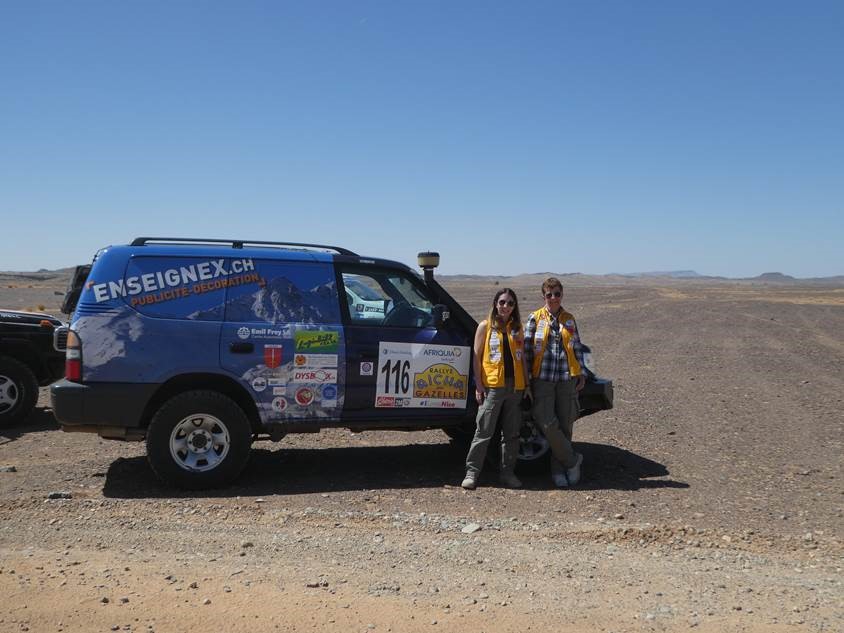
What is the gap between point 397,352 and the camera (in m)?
6.65

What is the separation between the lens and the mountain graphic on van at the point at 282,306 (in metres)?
6.40

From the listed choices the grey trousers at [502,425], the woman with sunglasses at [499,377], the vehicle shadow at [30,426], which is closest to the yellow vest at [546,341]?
the woman with sunglasses at [499,377]

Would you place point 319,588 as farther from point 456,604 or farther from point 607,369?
point 607,369

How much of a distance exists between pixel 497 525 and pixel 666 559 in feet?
3.96

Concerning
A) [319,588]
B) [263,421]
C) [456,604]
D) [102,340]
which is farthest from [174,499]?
[456,604]

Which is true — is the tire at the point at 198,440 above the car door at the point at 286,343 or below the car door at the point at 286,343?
below

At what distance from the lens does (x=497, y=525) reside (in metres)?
5.51

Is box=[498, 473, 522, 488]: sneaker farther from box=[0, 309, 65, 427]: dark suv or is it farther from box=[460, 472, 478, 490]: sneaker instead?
box=[0, 309, 65, 427]: dark suv

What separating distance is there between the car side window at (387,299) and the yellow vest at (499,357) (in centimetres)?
64

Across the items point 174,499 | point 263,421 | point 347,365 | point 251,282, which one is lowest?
point 174,499

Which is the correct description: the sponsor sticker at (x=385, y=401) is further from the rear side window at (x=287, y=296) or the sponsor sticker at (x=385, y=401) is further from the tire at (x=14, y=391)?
the tire at (x=14, y=391)

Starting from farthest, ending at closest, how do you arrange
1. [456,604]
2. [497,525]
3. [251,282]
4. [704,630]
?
[251,282] < [497,525] < [456,604] < [704,630]

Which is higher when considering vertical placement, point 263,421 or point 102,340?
point 102,340

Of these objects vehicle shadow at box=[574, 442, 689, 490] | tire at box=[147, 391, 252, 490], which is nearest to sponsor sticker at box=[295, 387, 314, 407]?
tire at box=[147, 391, 252, 490]
